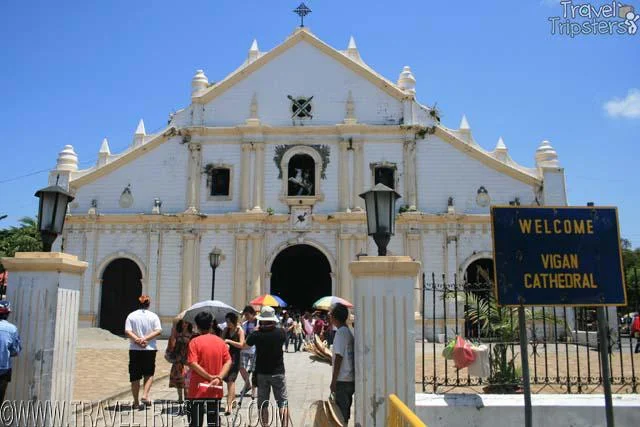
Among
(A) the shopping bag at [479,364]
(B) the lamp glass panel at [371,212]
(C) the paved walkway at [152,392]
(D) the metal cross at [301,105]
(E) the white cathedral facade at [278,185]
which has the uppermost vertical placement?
(D) the metal cross at [301,105]

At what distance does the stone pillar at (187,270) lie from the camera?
73.4 ft

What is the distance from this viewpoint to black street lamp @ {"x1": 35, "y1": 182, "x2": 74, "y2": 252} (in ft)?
24.2

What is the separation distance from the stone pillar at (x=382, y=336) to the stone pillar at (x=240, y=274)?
16448 millimetres

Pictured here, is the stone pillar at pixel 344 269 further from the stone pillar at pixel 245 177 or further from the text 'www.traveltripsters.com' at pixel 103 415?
the text 'www.traveltripsters.com' at pixel 103 415

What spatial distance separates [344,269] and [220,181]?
6.13m

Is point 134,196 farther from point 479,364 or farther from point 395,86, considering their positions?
point 479,364

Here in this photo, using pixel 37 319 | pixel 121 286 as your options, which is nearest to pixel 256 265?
pixel 121 286

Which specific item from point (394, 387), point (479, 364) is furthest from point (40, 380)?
point (479, 364)

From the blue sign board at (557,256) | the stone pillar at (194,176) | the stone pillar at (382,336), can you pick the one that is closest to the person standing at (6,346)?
the stone pillar at (382,336)

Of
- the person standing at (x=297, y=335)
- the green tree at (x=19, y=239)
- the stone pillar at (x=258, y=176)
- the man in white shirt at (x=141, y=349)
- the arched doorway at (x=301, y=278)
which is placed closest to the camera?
the man in white shirt at (x=141, y=349)

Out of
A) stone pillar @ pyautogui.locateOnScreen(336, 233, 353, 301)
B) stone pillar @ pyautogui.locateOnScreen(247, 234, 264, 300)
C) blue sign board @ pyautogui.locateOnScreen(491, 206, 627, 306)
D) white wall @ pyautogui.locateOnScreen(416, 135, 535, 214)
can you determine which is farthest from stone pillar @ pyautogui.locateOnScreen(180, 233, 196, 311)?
blue sign board @ pyautogui.locateOnScreen(491, 206, 627, 306)

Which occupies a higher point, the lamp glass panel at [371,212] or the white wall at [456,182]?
the white wall at [456,182]

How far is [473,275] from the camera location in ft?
73.8

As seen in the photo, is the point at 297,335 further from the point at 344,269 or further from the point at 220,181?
the point at 220,181
